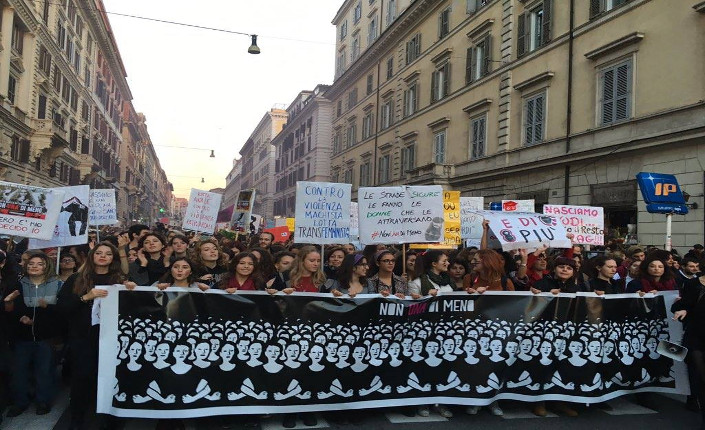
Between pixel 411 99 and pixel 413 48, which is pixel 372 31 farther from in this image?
pixel 411 99

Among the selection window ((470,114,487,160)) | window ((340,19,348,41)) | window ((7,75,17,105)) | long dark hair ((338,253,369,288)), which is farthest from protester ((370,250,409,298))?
window ((340,19,348,41))

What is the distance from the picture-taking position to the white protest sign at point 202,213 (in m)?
11.5

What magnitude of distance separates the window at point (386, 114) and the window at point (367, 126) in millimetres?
2142

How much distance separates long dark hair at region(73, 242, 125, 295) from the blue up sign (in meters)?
11.0

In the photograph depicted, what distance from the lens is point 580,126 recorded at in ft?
59.5

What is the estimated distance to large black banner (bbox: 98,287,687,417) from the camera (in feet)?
14.8

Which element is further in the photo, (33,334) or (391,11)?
(391,11)

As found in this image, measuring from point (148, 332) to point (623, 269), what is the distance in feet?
23.4

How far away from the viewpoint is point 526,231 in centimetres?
741

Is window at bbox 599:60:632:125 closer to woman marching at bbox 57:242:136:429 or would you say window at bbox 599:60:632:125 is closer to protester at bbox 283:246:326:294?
protester at bbox 283:246:326:294

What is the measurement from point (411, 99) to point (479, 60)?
7.91 meters

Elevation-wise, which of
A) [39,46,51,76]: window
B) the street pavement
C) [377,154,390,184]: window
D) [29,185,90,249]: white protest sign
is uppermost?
[39,46,51,76]: window

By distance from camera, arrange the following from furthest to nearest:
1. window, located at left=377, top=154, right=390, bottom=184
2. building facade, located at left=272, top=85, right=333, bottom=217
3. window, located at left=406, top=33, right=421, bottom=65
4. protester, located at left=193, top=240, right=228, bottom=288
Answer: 1. building facade, located at left=272, top=85, right=333, bottom=217
2. window, located at left=377, top=154, right=390, bottom=184
3. window, located at left=406, top=33, right=421, bottom=65
4. protester, located at left=193, top=240, right=228, bottom=288

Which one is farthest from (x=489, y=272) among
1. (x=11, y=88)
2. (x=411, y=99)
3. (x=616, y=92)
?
(x=11, y=88)
